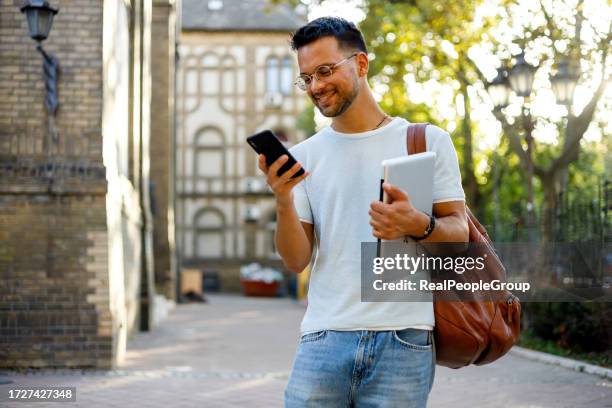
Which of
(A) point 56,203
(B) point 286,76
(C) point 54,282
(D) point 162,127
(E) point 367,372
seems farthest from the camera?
(B) point 286,76

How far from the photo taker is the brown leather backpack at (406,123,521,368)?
2975 mm

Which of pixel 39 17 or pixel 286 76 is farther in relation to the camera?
pixel 286 76

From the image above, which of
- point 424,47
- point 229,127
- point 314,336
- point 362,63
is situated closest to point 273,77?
point 229,127

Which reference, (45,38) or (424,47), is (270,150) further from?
(424,47)

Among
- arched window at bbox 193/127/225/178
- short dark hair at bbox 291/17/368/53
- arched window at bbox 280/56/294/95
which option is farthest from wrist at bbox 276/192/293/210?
arched window at bbox 280/56/294/95

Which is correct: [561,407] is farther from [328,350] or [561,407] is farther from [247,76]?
[247,76]

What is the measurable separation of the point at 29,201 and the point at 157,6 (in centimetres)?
1665

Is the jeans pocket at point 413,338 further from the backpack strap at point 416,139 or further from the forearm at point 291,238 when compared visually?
the backpack strap at point 416,139

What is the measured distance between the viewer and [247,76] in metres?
49.0

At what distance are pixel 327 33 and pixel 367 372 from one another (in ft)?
3.59

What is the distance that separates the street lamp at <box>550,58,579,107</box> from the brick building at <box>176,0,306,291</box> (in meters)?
30.9

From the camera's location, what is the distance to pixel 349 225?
307 cm

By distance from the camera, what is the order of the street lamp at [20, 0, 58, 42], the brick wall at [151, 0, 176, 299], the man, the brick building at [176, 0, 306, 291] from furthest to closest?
the brick building at [176, 0, 306, 291], the brick wall at [151, 0, 176, 299], the street lamp at [20, 0, 58, 42], the man

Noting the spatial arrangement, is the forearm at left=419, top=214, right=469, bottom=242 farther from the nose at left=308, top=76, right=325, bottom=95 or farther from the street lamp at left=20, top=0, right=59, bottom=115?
the street lamp at left=20, top=0, right=59, bottom=115
